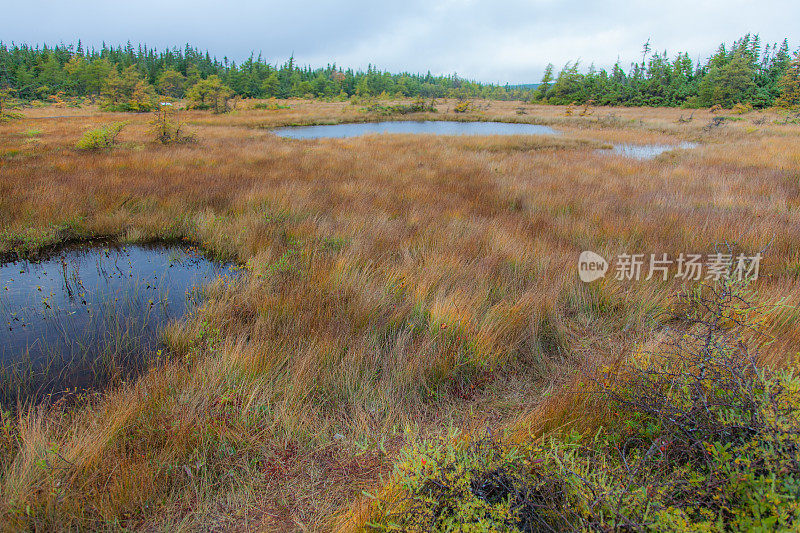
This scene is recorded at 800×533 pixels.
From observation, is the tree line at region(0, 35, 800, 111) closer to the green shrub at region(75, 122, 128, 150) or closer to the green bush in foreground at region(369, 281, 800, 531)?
the green shrub at region(75, 122, 128, 150)

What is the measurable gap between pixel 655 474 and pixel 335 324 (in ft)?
8.17

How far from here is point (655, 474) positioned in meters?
1.61

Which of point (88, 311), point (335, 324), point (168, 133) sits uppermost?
point (168, 133)

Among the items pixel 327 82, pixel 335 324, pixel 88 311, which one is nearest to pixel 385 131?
pixel 88 311

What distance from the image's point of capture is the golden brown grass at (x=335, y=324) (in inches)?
75.5

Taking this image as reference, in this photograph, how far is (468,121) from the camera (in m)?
35.6

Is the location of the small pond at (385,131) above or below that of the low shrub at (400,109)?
below

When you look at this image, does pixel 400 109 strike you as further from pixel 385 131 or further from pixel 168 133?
pixel 168 133

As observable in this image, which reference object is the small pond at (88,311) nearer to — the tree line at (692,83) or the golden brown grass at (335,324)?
the golden brown grass at (335,324)

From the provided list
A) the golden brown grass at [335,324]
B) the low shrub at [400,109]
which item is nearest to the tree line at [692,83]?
the low shrub at [400,109]

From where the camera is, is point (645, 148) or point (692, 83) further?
point (692, 83)

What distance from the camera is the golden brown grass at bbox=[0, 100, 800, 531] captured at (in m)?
1.92

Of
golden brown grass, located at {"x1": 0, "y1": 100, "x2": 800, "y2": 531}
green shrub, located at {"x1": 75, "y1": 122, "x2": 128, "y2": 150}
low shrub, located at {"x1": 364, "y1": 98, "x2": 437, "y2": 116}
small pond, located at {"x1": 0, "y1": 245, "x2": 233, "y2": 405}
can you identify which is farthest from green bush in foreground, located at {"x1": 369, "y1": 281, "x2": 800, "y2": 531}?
low shrub, located at {"x1": 364, "y1": 98, "x2": 437, "y2": 116}

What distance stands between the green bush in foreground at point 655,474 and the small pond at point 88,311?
254 centimetres
